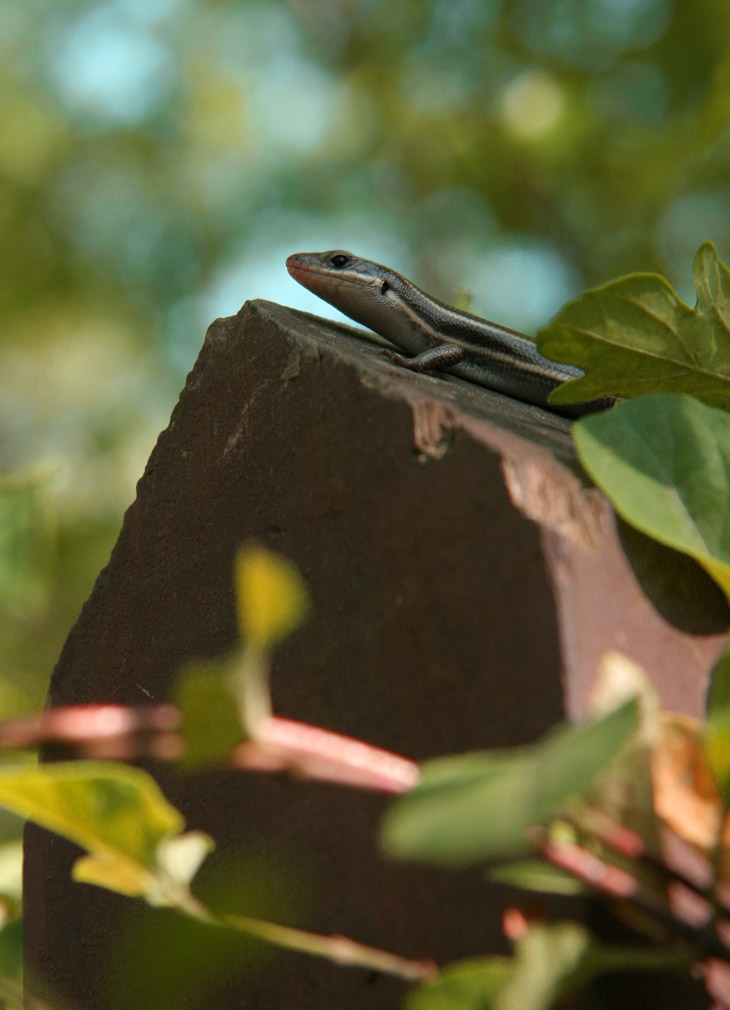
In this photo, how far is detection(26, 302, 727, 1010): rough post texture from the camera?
111cm

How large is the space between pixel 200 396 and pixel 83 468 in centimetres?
732

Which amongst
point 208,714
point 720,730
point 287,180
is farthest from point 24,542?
point 287,180

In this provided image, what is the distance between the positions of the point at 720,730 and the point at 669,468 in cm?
43

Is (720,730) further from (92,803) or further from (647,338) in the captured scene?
(647,338)

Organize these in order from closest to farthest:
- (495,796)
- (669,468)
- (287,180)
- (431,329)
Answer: (495,796) < (669,468) < (431,329) < (287,180)

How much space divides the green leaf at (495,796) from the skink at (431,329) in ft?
5.98

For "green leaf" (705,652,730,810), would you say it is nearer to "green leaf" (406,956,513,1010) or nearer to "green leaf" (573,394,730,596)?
"green leaf" (573,394,730,596)

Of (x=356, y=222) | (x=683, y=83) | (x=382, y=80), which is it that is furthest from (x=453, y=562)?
(x=356, y=222)

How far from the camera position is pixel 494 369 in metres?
3.14

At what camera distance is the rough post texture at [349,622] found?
1.11 meters

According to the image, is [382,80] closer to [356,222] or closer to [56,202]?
[356,222]

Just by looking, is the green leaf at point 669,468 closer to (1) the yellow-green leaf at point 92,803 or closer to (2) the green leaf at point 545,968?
(2) the green leaf at point 545,968

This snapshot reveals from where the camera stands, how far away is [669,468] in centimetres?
114

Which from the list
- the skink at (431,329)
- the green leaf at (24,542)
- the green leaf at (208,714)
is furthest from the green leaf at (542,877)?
the skink at (431,329)
